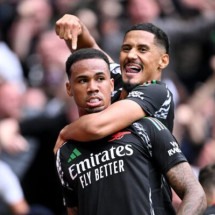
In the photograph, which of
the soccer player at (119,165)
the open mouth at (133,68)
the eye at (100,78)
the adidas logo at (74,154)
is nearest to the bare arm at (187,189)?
the soccer player at (119,165)

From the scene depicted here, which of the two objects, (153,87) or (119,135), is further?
(153,87)

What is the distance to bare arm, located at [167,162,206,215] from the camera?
21.1 feet

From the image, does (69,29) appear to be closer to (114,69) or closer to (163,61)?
(114,69)

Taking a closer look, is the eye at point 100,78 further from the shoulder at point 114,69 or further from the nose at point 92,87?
the shoulder at point 114,69

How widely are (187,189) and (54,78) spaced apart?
691 centimetres

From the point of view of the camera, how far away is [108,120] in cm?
671

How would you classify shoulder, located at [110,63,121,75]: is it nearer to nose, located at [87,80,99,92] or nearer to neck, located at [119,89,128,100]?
neck, located at [119,89,128,100]

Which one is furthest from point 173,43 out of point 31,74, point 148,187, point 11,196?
point 148,187

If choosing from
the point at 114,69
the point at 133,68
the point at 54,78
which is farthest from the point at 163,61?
the point at 54,78

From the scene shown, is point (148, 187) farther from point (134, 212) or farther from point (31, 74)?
point (31, 74)

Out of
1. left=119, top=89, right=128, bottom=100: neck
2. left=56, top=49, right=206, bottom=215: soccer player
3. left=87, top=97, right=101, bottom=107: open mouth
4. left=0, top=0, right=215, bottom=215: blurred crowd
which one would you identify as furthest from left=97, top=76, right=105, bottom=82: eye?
left=0, top=0, right=215, bottom=215: blurred crowd

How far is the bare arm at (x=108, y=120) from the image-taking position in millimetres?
6711

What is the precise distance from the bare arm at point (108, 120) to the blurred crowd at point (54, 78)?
3772mm

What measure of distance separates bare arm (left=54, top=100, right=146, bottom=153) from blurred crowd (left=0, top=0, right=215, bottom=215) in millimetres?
3772
